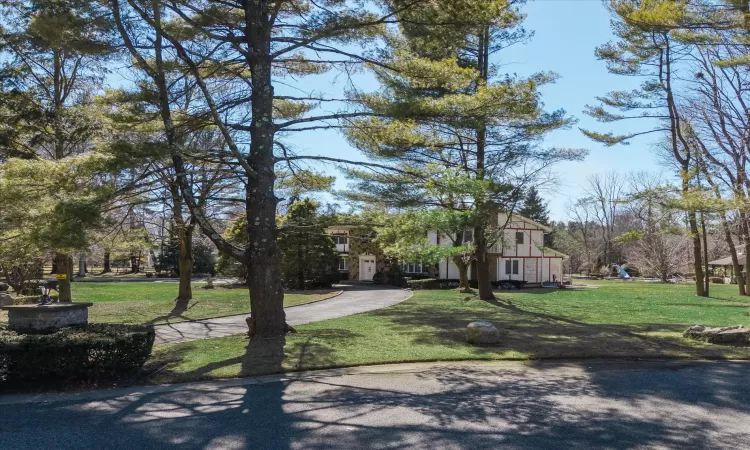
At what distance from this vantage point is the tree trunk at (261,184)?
34.0 feet

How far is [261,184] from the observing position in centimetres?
1037

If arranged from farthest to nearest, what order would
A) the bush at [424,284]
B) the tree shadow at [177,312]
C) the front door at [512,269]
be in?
1. the front door at [512,269]
2. the bush at [424,284]
3. the tree shadow at [177,312]

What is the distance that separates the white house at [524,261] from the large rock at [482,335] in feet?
89.4

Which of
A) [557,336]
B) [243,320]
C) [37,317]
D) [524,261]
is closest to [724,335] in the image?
[557,336]

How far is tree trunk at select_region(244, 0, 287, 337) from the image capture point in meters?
10.4

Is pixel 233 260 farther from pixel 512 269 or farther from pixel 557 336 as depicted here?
pixel 557 336

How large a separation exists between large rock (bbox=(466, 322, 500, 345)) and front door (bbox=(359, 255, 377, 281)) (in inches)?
1177

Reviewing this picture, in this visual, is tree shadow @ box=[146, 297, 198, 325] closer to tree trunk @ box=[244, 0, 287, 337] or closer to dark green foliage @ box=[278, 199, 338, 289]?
tree trunk @ box=[244, 0, 287, 337]

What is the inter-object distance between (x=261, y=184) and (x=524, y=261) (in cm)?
3270

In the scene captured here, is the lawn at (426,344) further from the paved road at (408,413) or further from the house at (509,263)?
the house at (509,263)

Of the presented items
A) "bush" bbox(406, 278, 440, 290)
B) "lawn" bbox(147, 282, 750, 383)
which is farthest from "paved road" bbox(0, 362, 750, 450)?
"bush" bbox(406, 278, 440, 290)

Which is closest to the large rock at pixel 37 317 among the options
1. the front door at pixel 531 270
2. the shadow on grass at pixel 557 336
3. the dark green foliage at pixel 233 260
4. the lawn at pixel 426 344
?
the lawn at pixel 426 344

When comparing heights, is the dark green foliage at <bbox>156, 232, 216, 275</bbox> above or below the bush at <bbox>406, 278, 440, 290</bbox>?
above

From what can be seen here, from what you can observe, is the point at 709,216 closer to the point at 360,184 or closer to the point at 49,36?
the point at 360,184
